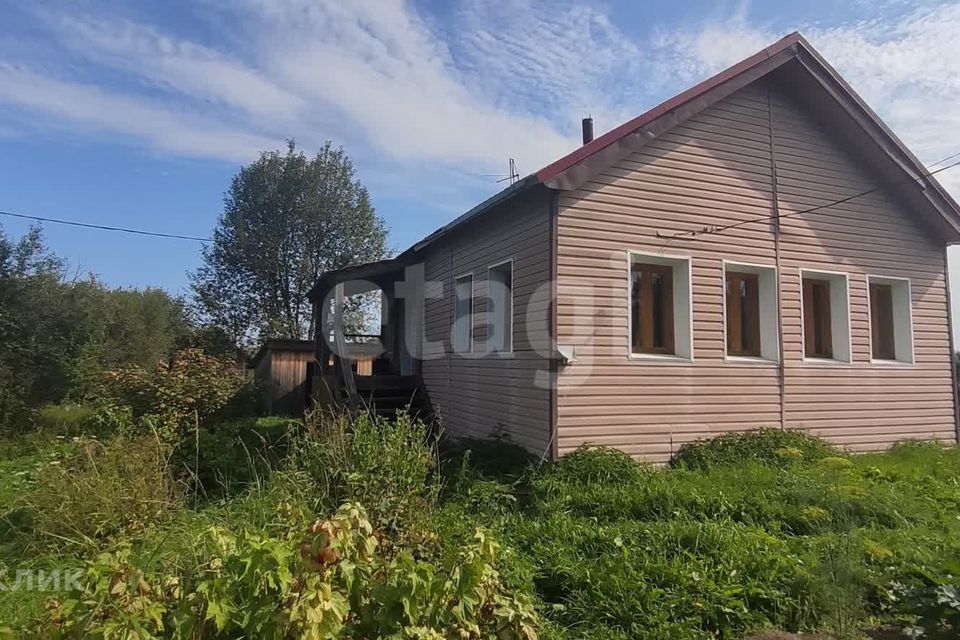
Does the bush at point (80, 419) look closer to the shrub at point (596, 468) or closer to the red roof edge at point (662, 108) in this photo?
the shrub at point (596, 468)

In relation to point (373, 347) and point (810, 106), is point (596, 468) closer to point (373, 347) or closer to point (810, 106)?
point (810, 106)

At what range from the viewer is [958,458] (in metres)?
8.40

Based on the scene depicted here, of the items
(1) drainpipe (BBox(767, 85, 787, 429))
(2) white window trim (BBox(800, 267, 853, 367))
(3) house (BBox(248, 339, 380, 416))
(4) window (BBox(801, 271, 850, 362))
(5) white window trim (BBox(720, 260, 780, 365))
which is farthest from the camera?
(3) house (BBox(248, 339, 380, 416))

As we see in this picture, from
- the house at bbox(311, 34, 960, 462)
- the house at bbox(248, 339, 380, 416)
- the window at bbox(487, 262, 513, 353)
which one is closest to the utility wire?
the house at bbox(311, 34, 960, 462)

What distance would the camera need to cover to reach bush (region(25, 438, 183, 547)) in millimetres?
5073

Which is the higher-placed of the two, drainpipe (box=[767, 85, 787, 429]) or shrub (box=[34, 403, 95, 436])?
drainpipe (box=[767, 85, 787, 429])

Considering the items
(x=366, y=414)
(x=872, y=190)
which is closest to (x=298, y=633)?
(x=366, y=414)

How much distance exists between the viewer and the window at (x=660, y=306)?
8047 millimetres

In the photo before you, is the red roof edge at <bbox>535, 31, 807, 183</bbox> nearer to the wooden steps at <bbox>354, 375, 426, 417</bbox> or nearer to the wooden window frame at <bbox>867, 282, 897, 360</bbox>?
the wooden window frame at <bbox>867, 282, 897, 360</bbox>

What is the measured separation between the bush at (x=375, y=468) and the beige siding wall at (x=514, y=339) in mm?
2507

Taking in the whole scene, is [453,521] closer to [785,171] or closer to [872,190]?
[785,171]

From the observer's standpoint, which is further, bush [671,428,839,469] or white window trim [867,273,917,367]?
white window trim [867,273,917,367]

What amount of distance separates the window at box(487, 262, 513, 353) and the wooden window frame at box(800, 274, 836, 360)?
4.49 meters
